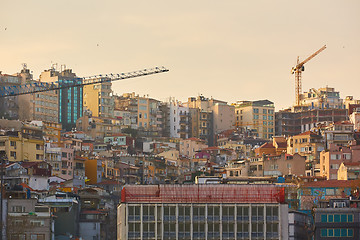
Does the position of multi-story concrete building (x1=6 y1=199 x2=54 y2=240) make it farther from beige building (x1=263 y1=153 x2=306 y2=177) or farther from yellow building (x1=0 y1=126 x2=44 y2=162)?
Answer: beige building (x1=263 y1=153 x2=306 y2=177)

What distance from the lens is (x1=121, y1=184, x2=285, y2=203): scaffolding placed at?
298 ft

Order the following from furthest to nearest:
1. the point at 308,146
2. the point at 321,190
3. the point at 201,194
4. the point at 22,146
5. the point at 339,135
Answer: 1. the point at 308,146
2. the point at 339,135
3. the point at 22,146
4. the point at 321,190
5. the point at 201,194

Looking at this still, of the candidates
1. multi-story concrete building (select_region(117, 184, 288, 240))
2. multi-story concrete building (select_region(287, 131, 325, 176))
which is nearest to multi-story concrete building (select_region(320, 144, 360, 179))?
multi-story concrete building (select_region(287, 131, 325, 176))

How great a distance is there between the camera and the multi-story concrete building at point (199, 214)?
3516 inches

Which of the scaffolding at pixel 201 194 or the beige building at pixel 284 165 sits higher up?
the beige building at pixel 284 165

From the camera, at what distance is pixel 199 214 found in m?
90.5

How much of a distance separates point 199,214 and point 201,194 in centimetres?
190

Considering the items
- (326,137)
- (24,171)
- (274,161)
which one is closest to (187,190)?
(24,171)

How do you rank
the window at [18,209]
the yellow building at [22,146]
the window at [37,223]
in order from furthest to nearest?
the yellow building at [22,146] < the window at [18,209] < the window at [37,223]

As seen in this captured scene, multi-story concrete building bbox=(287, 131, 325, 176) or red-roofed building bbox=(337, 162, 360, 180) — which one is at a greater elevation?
multi-story concrete building bbox=(287, 131, 325, 176)

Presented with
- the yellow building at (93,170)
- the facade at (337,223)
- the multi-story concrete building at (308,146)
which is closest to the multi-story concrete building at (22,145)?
the yellow building at (93,170)

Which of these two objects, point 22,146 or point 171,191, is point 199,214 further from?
point 22,146

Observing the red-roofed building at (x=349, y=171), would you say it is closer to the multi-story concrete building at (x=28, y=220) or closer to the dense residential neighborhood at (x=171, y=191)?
the dense residential neighborhood at (x=171, y=191)

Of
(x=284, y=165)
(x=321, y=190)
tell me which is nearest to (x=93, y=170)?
(x=284, y=165)
